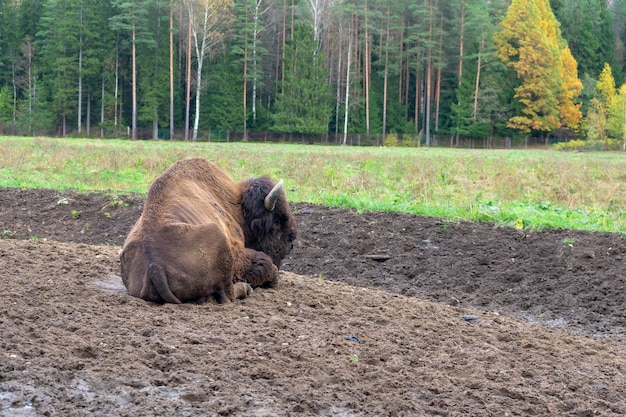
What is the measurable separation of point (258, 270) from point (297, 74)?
6422cm

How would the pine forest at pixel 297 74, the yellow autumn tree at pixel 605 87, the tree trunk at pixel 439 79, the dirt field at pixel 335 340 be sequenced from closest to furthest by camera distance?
the dirt field at pixel 335 340 < the pine forest at pixel 297 74 < the tree trunk at pixel 439 79 < the yellow autumn tree at pixel 605 87

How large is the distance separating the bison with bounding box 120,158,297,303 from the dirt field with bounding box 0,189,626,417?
0.23m

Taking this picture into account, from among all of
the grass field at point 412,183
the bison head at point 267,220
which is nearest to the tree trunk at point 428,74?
the grass field at point 412,183

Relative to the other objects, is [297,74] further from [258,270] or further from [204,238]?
[204,238]

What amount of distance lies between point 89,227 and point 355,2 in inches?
2672

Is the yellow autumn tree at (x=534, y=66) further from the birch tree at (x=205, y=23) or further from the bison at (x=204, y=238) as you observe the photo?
the bison at (x=204, y=238)

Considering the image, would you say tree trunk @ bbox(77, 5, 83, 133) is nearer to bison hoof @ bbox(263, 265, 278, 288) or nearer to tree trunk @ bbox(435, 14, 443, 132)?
tree trunk @ bbox(435, 14, 443, 132)

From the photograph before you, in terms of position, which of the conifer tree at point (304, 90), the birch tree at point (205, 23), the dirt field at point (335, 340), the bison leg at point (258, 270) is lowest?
the dirt field at point (335, 340)

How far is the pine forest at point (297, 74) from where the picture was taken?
67875mm

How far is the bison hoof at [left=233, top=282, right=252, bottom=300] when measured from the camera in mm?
7469

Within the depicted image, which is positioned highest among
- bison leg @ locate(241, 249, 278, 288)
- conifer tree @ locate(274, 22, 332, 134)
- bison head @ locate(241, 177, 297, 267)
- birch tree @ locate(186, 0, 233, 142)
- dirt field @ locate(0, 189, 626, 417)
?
birch tree @ locate(186, 0, 233, 142)

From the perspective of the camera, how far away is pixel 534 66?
70250mm

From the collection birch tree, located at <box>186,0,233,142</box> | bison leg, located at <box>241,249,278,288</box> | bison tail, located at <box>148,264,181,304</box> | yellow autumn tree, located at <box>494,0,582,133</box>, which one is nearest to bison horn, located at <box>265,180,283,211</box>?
bison leg, located at <box>241,249,278,288</box>

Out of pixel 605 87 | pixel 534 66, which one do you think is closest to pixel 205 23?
pixel 534 66
